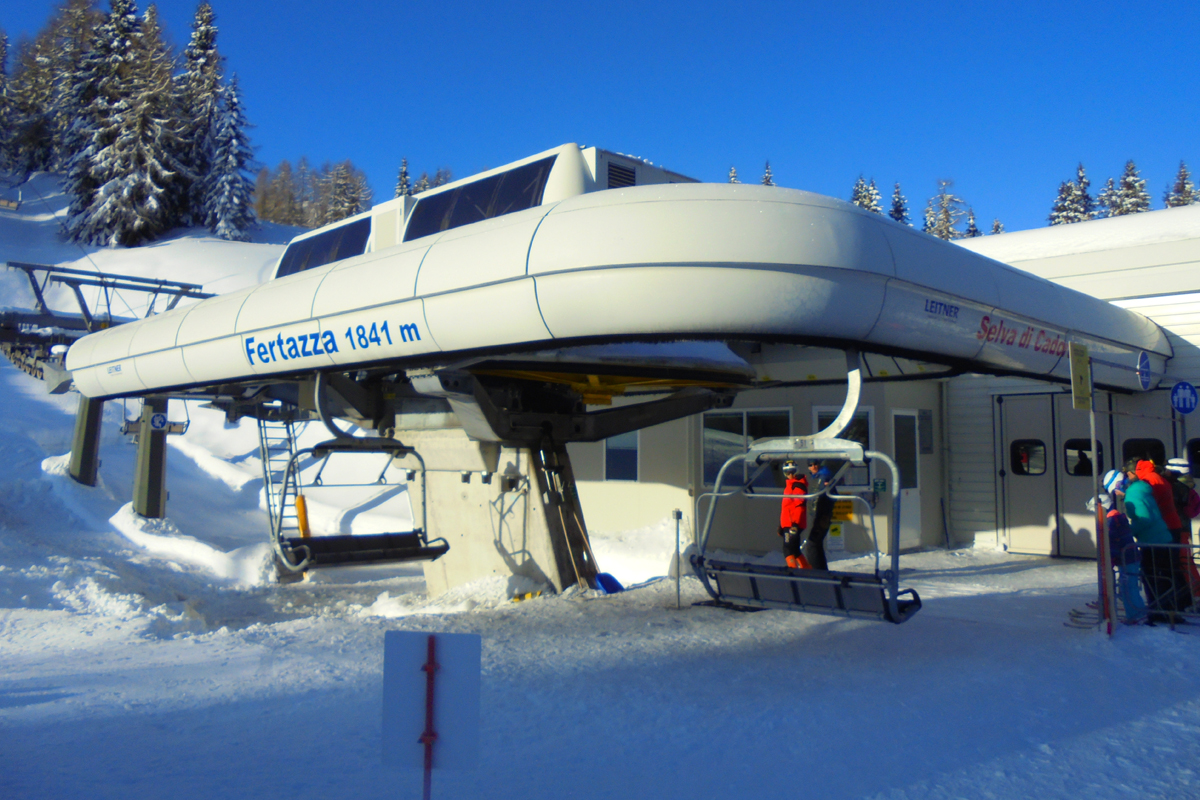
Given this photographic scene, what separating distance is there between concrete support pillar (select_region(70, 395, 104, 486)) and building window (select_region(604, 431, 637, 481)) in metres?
10.1

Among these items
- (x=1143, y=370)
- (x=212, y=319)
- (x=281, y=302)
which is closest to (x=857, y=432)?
(x=1143, y=370)

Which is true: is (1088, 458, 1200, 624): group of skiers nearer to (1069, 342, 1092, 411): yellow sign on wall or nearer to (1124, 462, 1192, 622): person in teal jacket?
(1124, 462, 1192, 622): person in teal jacket

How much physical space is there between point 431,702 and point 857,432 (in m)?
10.4

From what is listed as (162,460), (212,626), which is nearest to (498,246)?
(212,626)

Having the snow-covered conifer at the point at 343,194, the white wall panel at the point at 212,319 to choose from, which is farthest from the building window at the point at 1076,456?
the snow-covered conifer at the point at 343,194

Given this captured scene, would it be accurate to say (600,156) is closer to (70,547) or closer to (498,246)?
(498,246)

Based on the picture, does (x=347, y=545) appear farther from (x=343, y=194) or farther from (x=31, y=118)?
(x=343, y=194)

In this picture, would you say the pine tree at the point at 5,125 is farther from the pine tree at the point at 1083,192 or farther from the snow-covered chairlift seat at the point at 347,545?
the pine tree at the point at 1083,192

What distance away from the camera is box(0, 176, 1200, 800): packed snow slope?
3.79 metres

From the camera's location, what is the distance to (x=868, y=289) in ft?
16.6

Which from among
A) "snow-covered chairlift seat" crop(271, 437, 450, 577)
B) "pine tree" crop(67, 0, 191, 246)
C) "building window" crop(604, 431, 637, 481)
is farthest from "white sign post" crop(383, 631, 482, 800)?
"pine tree" crop(67, 0, 191, 246)

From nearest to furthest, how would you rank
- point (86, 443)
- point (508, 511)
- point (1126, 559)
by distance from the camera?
point (1126, 559)
point (508, 511)
point (86, 443)

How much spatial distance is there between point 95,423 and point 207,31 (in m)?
47.3

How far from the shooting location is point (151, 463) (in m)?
15.9
